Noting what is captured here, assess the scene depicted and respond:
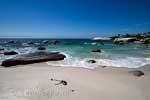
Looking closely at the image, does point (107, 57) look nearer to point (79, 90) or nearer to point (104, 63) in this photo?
point (104, 63)

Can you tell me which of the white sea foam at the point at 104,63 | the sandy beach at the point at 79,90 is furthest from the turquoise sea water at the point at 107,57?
the sandy beach at the point at 79,90

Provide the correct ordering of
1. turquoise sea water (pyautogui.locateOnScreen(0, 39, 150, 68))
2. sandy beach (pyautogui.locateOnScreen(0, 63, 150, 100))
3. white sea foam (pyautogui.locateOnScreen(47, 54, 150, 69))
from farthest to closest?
turquoise sea water (pyautogui.locateOnScreen(0, 39, 150, 68)), white sea foam (pyautogui.locateOnScreen(47, 54, 150, 69)), sandy beach (pyautogui.locateOnScreen(0, 63, 150, 100))

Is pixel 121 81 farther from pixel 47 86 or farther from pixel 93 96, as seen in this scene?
pixel 47 86

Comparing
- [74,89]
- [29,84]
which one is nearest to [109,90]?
[74,89]

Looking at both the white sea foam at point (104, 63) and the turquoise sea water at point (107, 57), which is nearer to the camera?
the white sea foam at point (104, 63)

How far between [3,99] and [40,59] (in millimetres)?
8734

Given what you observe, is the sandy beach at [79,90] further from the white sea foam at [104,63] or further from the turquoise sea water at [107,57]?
the turquoise sea water at [107,57]

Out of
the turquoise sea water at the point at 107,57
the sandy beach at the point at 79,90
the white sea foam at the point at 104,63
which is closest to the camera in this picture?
the sandy beach at the point at 79,90

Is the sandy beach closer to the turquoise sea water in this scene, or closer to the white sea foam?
the white sea foam

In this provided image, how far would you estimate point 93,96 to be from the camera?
5250mm

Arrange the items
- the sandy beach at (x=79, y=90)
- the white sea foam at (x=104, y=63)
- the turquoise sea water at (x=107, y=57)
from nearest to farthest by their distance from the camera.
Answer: the sandy beach at (x=79, y=90)
the white sea foam at (x=104, y=63)
the turquoise sea water at (x=107, y=57)

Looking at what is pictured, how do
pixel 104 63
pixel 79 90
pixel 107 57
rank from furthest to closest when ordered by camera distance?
1. pixel 107 57
2. pixel 104 63
3. pixel 79 90

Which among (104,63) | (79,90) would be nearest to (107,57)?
(104,63)

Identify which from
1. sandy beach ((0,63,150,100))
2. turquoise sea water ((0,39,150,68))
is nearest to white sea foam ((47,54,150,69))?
turquoise sea water ((0,39,150,68))
